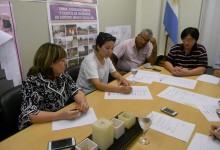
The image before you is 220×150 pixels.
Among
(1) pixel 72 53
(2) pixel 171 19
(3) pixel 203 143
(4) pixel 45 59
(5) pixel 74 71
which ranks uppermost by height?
(2) pixel 171 19

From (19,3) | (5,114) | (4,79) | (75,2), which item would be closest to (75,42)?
(75,2)

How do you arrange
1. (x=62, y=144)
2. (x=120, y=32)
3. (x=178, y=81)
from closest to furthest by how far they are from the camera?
1. (x=62, y=144)
2. (x=178, y=81)
3. (x=120, y=32)

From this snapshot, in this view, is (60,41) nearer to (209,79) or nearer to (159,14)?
(209,79)

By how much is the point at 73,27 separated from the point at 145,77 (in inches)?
39.6

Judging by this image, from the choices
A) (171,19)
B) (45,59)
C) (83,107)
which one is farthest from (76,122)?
(171,19)

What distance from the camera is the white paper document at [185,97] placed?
54.4 inches

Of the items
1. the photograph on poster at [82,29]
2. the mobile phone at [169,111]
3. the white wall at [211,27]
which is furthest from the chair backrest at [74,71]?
the white wall at [211,27]

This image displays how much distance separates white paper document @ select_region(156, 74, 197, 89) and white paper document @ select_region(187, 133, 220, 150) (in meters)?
0.77

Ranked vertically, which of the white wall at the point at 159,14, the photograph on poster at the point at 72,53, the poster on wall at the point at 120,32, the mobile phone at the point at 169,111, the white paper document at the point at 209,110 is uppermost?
the white wall at the point at 159,14

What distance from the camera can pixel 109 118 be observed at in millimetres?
1126

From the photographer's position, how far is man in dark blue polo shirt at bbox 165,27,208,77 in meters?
2.04

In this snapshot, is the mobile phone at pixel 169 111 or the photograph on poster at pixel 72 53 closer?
the mobile phone at pixel 169 111

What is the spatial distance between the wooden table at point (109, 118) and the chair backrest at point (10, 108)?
28 centimetres

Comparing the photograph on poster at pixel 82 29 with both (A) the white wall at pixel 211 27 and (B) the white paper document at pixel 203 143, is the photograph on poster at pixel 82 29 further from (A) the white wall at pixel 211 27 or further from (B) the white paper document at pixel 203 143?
(A) the white wall at pixel 211 27
